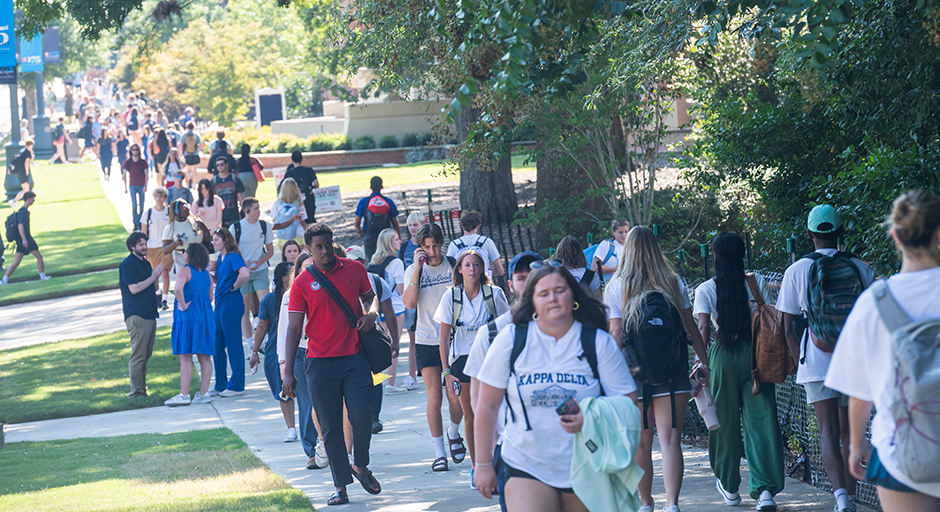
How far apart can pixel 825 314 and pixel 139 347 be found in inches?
→ 323

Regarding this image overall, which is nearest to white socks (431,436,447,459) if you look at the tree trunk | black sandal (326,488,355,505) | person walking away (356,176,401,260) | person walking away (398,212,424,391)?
black sandal (326,488,355,505)

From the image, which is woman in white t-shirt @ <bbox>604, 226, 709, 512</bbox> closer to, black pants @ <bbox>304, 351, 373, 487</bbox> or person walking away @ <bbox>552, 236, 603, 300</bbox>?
person walking away @ <bbox>552, 236, 603, 300</bbox>

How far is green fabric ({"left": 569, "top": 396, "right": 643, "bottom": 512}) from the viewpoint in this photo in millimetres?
4098

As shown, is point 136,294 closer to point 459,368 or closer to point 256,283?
point 256,283

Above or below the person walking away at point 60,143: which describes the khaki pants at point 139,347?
below

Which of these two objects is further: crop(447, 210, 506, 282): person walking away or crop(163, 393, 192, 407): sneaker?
crop(163, 393, 192, 407): sneaker

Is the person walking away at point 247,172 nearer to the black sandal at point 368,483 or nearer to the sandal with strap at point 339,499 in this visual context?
the black sandal at point 368,483

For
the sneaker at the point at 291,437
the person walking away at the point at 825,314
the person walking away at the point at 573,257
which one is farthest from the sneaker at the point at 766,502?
the sneaker at the point at 291,437

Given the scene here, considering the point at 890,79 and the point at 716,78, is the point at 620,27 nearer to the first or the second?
the point at 890,79

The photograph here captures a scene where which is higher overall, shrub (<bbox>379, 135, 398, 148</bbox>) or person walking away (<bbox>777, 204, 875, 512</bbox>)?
shrub (<bbox>379, 135, 398, 148</bbox>)

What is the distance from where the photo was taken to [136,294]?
11.4 meters

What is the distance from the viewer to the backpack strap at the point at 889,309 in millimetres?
3551

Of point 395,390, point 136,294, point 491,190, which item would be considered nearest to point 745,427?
point 395,390

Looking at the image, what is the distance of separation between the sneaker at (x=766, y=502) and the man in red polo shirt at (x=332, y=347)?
105 inches
